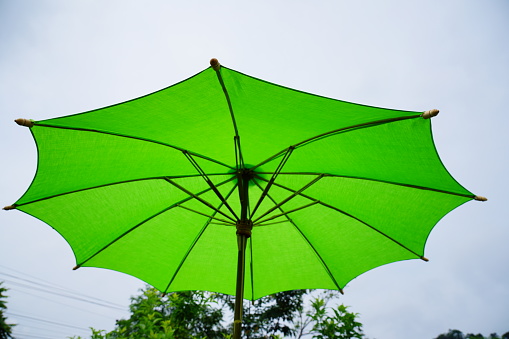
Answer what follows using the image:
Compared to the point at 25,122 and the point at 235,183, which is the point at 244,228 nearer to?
the point at 235,183

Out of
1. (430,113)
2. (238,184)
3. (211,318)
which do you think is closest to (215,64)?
(238,184)

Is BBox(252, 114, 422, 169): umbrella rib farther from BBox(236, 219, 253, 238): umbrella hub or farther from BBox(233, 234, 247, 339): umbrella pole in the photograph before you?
BBox(233, 234, 247, 339): umbrella pole

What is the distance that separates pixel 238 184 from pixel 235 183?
430 millimetres

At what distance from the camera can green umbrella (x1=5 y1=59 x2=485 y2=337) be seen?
1.92 metres

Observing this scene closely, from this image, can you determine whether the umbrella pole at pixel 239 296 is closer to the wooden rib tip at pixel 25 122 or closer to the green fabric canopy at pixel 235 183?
the green fabric canopy at pixel 235 183

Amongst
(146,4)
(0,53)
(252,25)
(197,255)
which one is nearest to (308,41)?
(252,25)

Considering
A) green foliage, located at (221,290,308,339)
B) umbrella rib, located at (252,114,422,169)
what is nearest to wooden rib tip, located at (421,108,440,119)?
umbrella rib, located at (252,114,422,169)

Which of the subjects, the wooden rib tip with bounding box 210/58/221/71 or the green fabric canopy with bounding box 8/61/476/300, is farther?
the green fabric canopy with bounding box 8/61/476/300

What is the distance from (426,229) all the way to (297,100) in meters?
1.51

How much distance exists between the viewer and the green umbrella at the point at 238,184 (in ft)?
6.31

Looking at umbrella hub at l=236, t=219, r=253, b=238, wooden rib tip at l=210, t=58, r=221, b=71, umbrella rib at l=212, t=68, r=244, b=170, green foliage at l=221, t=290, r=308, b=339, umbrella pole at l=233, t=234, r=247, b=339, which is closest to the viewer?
wooden rib tip at l=210, t=58, r=221, b=71

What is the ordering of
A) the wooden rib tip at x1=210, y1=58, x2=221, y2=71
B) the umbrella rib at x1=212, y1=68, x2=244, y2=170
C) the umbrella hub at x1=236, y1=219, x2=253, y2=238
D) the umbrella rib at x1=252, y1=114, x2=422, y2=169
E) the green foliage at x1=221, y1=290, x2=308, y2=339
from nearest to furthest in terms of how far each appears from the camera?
1. the wooden rib tip at x1=210, y1=58, x2=221, y2=71
2. the umbrella rib at x1=212, y1=68, x2=244, y2=170
3. the umbrella rib at x1=252, y1=114, x2=422, y2=169
4. the umbrella hub at x1=236, y1=219, x2=253, y2=238
5. the green foliage at x1=221, y1=290, x2=308, y2=339

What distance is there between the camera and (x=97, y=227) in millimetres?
2545

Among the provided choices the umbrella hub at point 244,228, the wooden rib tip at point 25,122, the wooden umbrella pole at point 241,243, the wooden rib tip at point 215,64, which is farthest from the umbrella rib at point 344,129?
the wooden rib tip at point 25,122
